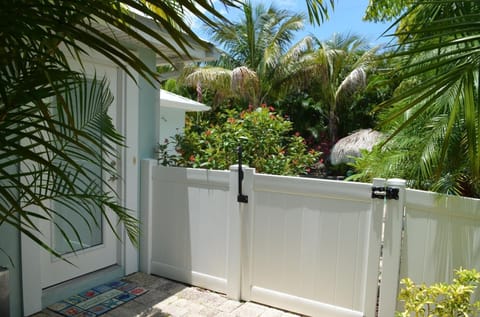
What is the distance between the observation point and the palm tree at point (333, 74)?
12492mm

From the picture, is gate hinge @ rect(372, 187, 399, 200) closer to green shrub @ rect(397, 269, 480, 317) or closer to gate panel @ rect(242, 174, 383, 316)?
gate panel @ rect(242, 174, 383, 316)

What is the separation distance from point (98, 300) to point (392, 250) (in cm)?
272

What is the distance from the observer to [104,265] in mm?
3914

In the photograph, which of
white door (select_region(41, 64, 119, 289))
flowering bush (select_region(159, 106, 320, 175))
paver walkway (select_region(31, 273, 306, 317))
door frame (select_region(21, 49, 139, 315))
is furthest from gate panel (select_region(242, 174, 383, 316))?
white door (select_region(41, 64, 119, 289))

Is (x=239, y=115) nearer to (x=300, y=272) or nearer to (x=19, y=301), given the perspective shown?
(x=300, y=272)

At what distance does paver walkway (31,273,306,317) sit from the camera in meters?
3.27

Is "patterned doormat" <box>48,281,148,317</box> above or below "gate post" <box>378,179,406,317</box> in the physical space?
below

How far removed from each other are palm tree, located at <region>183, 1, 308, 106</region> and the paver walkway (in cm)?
867

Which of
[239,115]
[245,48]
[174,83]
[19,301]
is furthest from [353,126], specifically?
[19,301]

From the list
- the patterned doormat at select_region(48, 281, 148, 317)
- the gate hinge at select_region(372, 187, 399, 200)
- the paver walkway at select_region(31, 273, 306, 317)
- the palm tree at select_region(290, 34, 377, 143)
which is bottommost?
the paver walkway at select_region(31, 273, 306, 317)

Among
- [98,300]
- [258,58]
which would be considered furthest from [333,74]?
[98,300]

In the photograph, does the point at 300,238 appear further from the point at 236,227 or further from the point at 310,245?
the point at 236,227

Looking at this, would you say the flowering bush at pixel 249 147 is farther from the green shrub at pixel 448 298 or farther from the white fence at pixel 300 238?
the green shrub at pixel 448 298

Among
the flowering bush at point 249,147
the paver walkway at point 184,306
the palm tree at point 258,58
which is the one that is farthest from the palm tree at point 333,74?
the paver walkway at point 184,306
